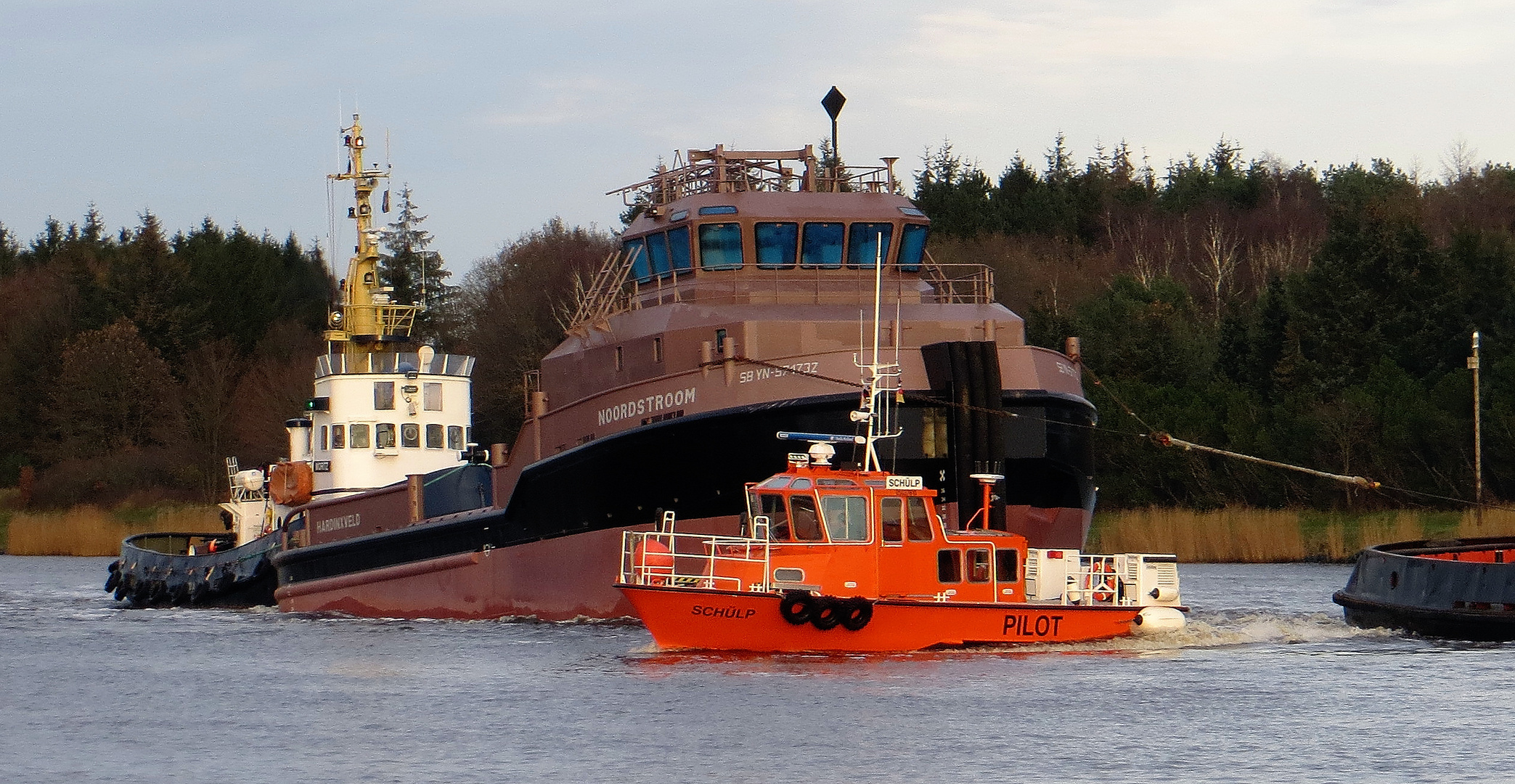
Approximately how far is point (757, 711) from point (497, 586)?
36.6 ft

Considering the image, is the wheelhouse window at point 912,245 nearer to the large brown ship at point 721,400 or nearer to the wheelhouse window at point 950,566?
the large brown ship at point 721,400

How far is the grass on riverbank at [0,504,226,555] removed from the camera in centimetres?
6012

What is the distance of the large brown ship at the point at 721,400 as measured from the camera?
2639 cm

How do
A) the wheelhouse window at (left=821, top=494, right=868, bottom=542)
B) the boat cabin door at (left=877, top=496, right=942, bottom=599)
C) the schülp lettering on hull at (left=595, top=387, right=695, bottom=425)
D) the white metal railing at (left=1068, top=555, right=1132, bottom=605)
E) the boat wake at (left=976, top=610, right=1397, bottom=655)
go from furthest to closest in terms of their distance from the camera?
the schülp lettering on hull at (left=595, top=387, right=695, bottom=425), the boat wake at (left=976, top=610, right=1397, bottom=655), the white metal railing at (left=1068, top=555, right=1132, bottom=605), the boat cabin door at (left=877, top=496, right=942, bottom=599), the wheelhouse window at (left=821, top=494, right=868, bottom=542)

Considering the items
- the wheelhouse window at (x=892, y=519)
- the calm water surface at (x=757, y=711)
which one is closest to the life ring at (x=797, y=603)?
the calm water surface at (x=757, y=711)

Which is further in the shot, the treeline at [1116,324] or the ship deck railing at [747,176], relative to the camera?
the treeline at [1116,324]

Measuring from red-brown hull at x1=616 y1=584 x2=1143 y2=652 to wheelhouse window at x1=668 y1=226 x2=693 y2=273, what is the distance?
8.63 meters

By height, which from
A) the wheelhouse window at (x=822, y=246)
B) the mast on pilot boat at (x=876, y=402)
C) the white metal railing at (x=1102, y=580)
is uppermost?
the wheelhouse window at (x=822, y=246)

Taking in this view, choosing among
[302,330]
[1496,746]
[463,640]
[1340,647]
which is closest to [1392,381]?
[1340,647]

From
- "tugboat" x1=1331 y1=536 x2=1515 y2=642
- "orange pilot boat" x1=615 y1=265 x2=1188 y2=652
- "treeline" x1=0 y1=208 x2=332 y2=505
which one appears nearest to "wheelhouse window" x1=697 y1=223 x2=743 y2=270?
"orange pilot boat" x1=615 y1=265 x2=1188 y2=652

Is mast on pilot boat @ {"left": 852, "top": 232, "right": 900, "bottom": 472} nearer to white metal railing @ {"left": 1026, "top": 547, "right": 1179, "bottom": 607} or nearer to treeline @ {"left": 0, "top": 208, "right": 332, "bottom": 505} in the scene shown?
white metal railing @ {"left": 1026, "top": 547, "right": 1179, "bottom": 607}

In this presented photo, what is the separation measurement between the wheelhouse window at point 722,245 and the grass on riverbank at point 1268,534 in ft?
52.5

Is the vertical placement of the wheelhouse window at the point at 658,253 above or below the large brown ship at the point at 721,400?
above

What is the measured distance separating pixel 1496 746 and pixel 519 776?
8.71m
